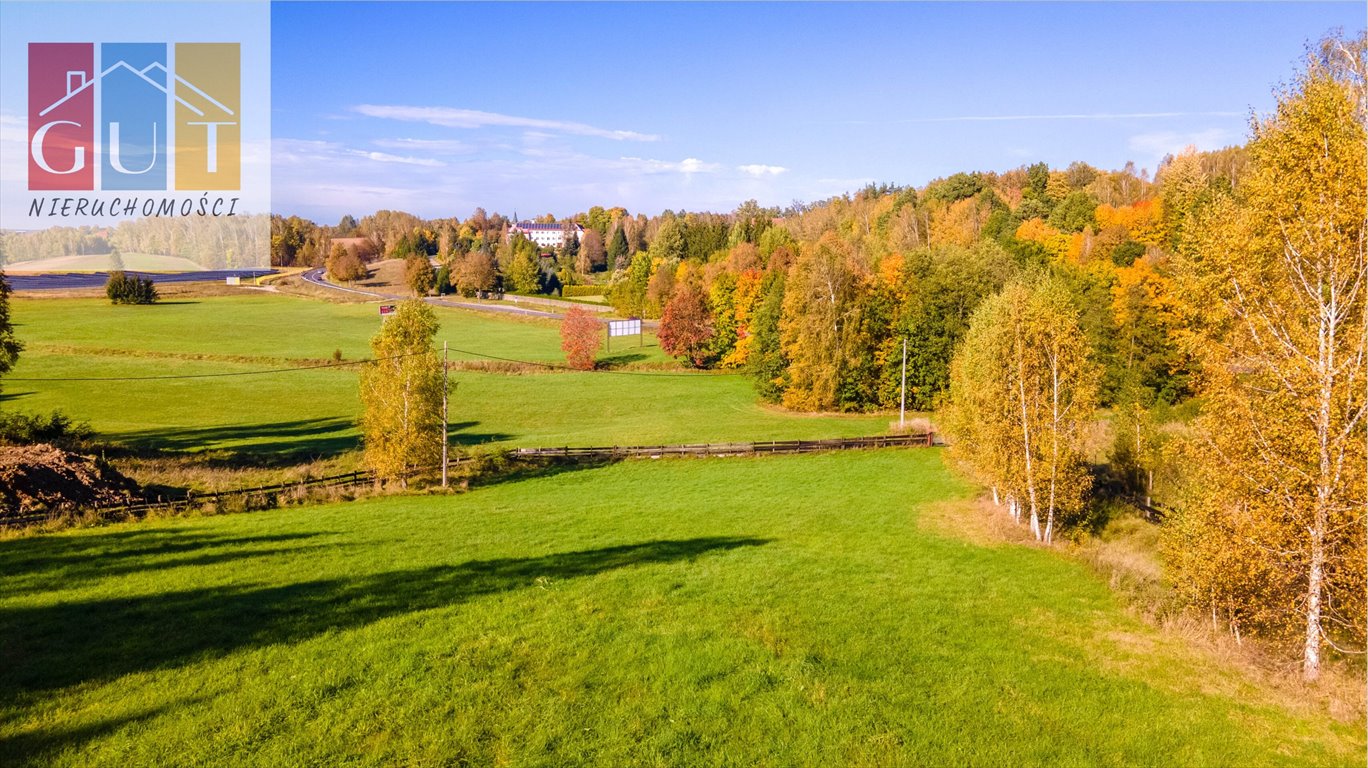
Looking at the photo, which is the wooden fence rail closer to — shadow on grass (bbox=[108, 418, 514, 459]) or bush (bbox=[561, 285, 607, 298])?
shadow on grass (bbox=[108, 418, 514, 459])

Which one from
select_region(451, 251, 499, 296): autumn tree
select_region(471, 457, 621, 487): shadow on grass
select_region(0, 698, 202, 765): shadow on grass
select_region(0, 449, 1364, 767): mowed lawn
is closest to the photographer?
select_region(0, 698, 202, 765): shadow on grass

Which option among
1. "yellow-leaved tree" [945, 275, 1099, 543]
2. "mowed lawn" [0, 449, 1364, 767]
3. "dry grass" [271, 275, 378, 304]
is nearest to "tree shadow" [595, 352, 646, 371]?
"mowed lawn" [0, 449, 1364, 767]

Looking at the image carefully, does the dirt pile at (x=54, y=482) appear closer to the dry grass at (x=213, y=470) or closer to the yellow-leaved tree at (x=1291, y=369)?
the dry grass at (x=213, y=470)

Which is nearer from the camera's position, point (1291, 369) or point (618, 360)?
point (1291, 369)

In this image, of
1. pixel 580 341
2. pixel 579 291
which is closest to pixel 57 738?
pixel 580 341

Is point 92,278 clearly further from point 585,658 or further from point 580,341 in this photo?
point 585,658

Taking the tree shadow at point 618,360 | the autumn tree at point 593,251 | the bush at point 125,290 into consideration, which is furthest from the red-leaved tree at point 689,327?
the autumn tree at point 593,251
